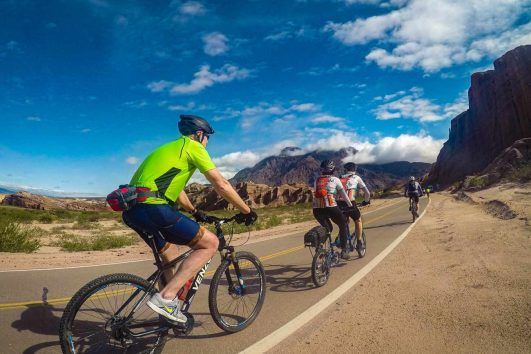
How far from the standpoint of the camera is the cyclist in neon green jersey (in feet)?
11.5

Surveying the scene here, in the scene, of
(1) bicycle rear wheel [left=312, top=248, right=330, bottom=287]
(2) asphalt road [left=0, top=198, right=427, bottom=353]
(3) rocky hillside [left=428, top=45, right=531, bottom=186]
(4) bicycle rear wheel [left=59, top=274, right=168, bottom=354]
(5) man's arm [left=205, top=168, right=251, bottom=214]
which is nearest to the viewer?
(4) bicycle rear wheel [left=59, top=274, right=168, bottom=354]

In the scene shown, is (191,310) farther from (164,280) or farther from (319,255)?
(319,255)

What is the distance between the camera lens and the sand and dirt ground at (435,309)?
374 cm

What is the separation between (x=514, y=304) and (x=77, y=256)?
11101 millimetres

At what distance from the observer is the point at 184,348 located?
3898 mm

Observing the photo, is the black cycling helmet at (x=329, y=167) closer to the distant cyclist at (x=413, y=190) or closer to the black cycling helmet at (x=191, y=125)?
the black cycling helmet at (x=191, y=125)

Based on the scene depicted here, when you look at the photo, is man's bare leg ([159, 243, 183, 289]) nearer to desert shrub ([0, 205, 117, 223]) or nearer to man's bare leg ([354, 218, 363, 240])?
man's bare leg ([354, 218, 363, 240])

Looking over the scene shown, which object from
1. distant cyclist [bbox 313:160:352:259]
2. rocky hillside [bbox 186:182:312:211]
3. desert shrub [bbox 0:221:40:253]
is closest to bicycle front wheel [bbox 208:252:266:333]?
distant cyclist [bbox 313:160:352:259]

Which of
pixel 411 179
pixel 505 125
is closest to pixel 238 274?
pixel 411 179

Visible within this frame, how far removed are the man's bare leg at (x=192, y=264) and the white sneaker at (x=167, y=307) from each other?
53mm

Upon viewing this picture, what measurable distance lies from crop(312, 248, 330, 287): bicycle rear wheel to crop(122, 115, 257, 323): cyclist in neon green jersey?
2.93 m

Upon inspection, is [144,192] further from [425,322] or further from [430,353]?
[425,322]

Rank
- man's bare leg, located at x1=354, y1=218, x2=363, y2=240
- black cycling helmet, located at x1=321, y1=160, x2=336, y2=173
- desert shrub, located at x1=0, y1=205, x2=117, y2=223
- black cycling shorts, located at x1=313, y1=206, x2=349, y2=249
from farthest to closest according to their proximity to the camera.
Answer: desert shrub, located at x1=0, y1=205, x2=117, y2=223
man's bare leg, located at x1=354, y1=218, x2=363, y2=240
black cycling helmet, located at x1=321, y1=160, x2=336, y2=173
black cycling shorts, located at x1=313, y1=206, x2=349, y2=249

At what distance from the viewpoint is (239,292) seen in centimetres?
470
